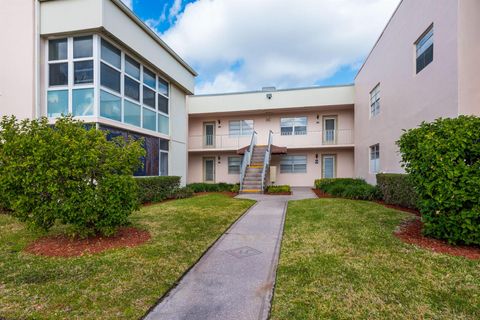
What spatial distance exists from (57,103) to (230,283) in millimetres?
9333

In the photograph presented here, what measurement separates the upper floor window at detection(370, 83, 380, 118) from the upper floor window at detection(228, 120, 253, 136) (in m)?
8.09

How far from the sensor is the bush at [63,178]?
438 cm

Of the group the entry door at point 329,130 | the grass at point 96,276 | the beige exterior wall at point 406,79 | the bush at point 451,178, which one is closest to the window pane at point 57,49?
the grass at point 96,276

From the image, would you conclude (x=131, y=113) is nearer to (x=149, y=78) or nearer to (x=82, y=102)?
(x=82, y=102)

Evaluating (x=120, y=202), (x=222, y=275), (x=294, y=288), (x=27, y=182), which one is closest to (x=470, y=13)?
(x=294, y=288)

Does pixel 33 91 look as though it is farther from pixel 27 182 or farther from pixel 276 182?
pixel 276 182

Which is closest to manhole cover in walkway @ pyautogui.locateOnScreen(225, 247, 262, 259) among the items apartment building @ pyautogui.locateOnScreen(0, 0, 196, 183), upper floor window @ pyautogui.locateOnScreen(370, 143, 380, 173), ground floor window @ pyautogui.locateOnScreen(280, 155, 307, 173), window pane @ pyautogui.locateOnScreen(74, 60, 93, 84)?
apartment building @ pyautogui.locateOnScreen(0, 0, 196, 183)

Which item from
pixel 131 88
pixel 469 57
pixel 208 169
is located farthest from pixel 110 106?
pixel 469 57

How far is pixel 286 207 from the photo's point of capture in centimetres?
880

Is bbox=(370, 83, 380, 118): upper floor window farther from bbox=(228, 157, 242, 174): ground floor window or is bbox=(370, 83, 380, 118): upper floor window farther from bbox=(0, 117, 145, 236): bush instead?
bbox=(0, 117, 145, 236): bush

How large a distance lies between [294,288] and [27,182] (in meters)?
4.93

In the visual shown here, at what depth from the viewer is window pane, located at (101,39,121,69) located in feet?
28.9

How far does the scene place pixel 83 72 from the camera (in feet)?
28.0

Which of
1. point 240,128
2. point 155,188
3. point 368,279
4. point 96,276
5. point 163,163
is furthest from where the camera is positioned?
point 240,128
